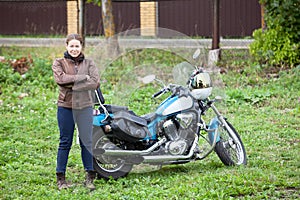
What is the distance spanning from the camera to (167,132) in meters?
6.80

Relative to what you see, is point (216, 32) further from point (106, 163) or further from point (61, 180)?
point (61, 180)

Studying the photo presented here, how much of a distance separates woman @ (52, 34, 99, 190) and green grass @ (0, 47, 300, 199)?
49 centimetres

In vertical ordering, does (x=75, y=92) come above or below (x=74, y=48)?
below

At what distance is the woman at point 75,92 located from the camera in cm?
621

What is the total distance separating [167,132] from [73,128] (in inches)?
39.4

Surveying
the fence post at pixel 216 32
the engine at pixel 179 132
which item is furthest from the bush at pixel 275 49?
the engine at pixel 179 132

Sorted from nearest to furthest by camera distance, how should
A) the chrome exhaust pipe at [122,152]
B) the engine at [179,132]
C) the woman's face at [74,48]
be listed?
the woman's face at [74,48]
the chrome exhaust pipe at [122,152]
the engine at [179,132]

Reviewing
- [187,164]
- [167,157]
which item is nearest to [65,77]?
[167,157]

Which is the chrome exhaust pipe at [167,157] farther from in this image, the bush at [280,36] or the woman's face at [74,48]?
the bush at [280,36]

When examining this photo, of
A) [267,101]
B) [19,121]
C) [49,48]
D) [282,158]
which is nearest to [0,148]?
[19,121]

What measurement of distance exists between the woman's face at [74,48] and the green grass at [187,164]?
1.27 meters

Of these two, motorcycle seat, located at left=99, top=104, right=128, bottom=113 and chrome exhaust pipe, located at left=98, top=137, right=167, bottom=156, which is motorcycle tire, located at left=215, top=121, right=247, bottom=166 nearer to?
chrome exhaust pipe, located at left=98, top=137, right=167, bottom=156

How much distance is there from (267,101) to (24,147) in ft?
14.1

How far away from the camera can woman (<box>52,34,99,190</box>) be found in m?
6.21
